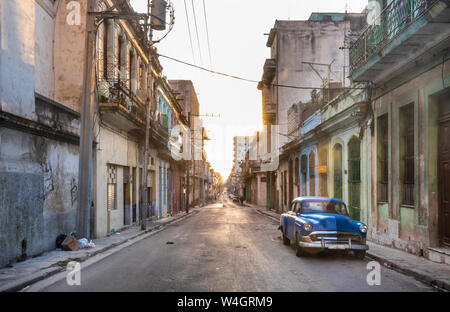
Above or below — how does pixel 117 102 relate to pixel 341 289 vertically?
above

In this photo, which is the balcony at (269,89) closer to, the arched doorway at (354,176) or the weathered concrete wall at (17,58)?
the arched doorway at (354,176)

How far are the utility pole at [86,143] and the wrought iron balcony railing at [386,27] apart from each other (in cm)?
858

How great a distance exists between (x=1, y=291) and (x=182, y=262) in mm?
4016

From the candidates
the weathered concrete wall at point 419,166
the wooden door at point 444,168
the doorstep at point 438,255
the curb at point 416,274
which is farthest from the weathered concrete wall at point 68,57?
the doorstep at point 438,255

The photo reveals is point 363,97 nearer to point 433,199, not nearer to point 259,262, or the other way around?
point 433,199

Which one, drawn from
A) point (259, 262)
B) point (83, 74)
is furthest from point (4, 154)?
point (259, 262)

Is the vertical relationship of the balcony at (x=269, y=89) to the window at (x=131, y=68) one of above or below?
above

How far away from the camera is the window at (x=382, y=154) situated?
13922mm

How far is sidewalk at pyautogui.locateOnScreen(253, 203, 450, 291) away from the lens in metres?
7.69

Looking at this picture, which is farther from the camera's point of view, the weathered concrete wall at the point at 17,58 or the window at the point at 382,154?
the window at the point at 382,154

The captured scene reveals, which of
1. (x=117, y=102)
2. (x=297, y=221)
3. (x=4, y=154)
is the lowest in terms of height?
(x=297, y=221)

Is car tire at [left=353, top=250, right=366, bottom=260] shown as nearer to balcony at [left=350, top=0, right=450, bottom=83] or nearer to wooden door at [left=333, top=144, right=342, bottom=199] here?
balcony at [left=350, top=0, right=450, bottom=83]

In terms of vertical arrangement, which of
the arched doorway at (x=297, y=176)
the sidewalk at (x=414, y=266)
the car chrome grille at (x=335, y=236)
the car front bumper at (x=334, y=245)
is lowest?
the sidewalk at (x=414, y=266)

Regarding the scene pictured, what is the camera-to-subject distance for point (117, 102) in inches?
591
